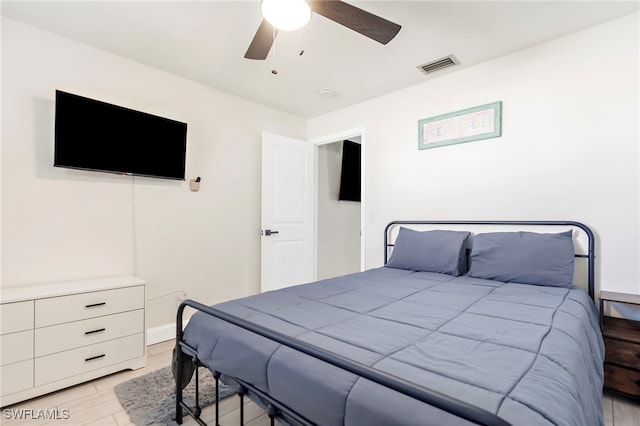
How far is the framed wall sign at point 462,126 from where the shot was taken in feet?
8.74

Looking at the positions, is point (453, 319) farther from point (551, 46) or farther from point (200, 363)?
point (551, 46)

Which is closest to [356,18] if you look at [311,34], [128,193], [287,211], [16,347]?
[311,34]

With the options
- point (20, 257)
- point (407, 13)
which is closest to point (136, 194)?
point (20, 257)

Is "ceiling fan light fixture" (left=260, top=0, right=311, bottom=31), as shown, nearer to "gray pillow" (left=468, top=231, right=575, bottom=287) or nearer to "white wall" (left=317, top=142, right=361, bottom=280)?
"gray pillow" (left=468, top=231, right=575, bottom=287)

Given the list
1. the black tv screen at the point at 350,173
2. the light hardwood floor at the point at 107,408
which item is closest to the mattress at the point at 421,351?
the light hardwood floor at the point at 107,408

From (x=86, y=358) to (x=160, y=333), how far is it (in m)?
0.76

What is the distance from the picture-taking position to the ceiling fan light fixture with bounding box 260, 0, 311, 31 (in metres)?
1.49

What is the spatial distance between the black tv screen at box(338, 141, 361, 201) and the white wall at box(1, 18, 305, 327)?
112 centimetres

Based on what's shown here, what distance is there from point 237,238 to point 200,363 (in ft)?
6.72

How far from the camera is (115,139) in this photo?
2.47 meters

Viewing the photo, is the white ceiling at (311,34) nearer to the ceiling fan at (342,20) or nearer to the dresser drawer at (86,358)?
the ceiling fan at (342,20)

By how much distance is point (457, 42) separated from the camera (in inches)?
93.9

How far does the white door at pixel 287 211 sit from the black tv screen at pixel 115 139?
0.99m

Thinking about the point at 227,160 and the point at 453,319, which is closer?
the point at 453,319
